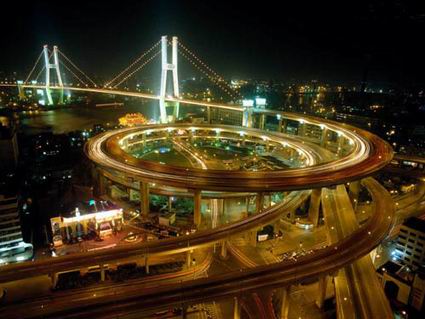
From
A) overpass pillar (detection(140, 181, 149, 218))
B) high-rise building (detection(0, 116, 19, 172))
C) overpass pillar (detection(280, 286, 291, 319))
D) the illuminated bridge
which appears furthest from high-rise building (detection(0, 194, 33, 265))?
high-rise building (detection(0, 116, 19, 172))

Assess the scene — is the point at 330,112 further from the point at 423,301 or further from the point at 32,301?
the point at 32,301

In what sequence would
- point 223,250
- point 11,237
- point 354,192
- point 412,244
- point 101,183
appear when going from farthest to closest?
point 101,183
point 354,192
point 412,244
point 11,237
point 223,250

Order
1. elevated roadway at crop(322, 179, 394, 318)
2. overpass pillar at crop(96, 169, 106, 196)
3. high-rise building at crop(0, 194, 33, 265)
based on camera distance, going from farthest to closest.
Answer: overpass pillar at crop(96, 169, 106, 196) → high-rise building at crop(0, 194, 33, 265) → elevated roadway at crop(322, 179, 394, 318)

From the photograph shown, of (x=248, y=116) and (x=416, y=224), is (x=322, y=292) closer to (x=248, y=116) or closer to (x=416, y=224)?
(x=416, y=224)

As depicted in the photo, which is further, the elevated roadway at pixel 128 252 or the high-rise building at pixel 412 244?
the high-rise building at pixel 412 244

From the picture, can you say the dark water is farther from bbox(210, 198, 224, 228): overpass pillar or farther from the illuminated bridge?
bbox(210, 198, 224, 228): overpass pillar

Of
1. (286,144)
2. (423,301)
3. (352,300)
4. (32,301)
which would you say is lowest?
(423,301)

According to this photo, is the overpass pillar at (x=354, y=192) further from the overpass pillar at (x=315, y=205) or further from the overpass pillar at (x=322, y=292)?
the overpass pillar at (x=322, y=292)

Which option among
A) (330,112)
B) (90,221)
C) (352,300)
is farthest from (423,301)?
(330,112)

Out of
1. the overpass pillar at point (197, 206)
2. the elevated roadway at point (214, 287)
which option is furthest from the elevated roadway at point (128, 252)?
the overpass pillar at point (197, 206)

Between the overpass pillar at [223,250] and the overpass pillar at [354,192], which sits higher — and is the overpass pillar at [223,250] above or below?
below

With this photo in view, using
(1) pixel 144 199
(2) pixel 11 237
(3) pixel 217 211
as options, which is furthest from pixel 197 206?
(2) pixel 11 237
